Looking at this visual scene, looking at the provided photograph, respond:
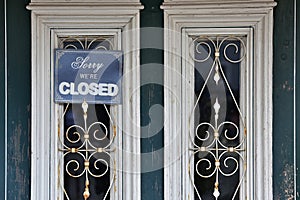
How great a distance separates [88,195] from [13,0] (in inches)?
38.7

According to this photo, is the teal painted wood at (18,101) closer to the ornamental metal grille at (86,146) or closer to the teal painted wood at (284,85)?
the ornamental metal grille at (86,146)

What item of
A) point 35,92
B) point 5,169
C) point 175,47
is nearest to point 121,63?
point 175,47

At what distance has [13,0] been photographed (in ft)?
6.56

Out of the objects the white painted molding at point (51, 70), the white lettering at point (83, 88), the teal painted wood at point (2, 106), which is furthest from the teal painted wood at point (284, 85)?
the teal painted wood at point (2, 106)

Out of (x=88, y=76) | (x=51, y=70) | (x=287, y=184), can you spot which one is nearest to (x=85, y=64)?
(x=88, y=76)

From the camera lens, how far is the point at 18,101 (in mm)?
1988

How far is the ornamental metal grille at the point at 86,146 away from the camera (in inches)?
78.7

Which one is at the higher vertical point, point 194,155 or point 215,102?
point 215,102

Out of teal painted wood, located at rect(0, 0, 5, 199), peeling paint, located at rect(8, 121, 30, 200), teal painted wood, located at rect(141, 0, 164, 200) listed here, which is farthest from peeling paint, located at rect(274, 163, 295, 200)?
teal painted wood, located at rect(0, 0, 5, 199)

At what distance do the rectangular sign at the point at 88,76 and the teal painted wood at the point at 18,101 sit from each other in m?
0.15

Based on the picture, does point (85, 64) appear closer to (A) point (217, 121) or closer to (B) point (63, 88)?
(B) point (63, 88)

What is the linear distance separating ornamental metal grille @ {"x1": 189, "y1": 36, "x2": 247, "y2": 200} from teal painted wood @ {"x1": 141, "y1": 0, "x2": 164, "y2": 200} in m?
0.15

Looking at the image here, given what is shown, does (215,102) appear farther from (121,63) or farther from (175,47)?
(121,63)

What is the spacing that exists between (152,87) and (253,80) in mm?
466
